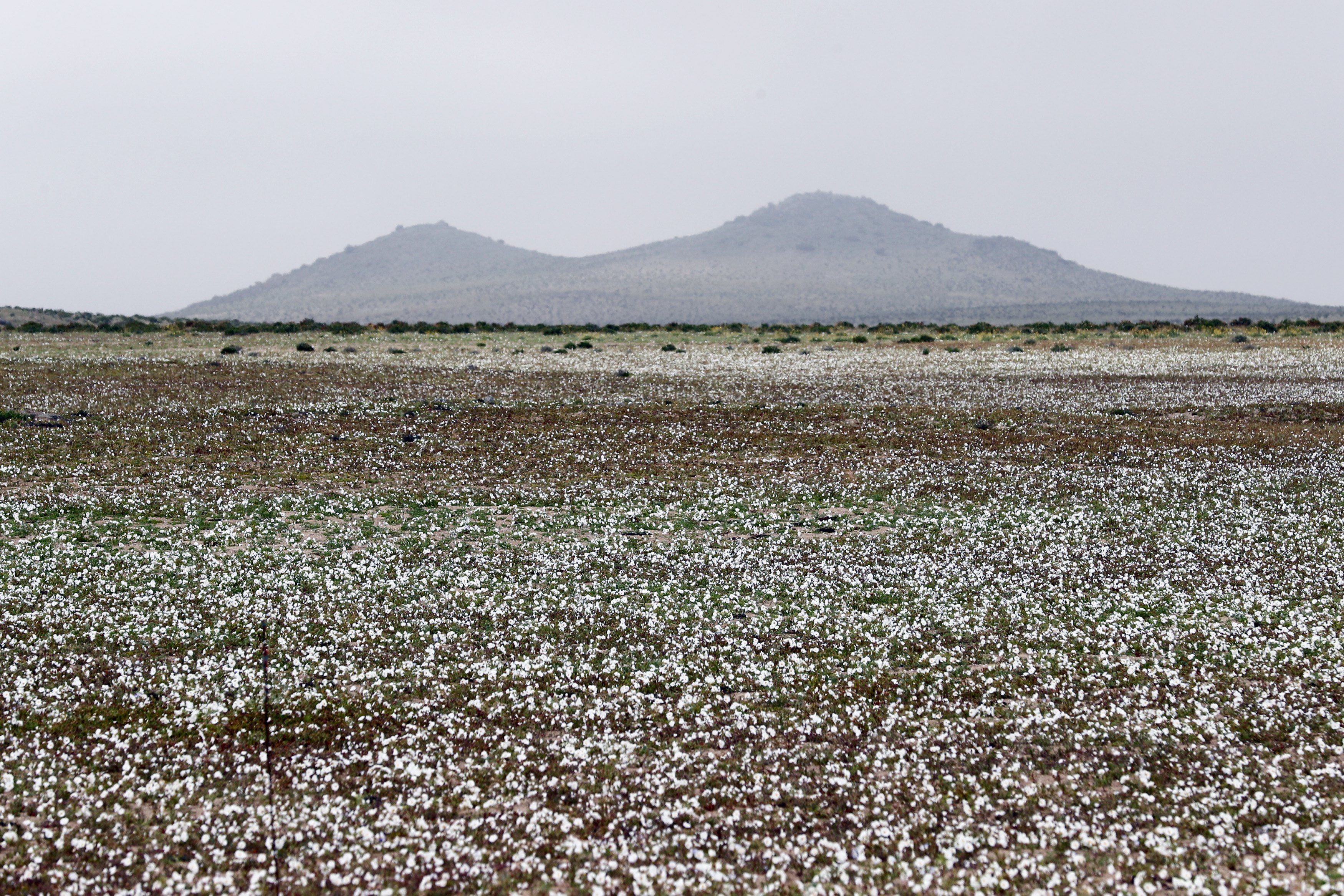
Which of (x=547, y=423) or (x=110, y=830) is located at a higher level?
(x=547, y=423)

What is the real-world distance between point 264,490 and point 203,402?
44.6 feet

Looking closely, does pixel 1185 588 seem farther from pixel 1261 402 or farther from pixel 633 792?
pixel 1261 402

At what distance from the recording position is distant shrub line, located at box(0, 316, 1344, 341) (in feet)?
218

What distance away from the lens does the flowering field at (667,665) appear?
780cm

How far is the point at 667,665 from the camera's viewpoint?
11398 mm

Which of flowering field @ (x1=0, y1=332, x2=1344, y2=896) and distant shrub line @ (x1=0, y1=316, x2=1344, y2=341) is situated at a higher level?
distant shrub line @ (x1=0, y1=316, x2=1344, y2=341)

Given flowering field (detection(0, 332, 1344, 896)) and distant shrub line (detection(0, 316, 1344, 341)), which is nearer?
flowering field (detection(0, 332, 1344, 896))

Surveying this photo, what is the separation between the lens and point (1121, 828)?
26.5ft

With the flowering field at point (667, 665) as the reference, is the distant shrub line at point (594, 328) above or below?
above

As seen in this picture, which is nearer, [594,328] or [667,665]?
[667,665]

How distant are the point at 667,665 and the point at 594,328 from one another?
70489 mm

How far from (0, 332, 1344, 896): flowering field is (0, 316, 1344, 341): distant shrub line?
45.8 meters

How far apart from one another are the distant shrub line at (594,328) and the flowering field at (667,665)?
45753 mm

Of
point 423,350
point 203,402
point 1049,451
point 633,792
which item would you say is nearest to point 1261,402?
point 1049,451
